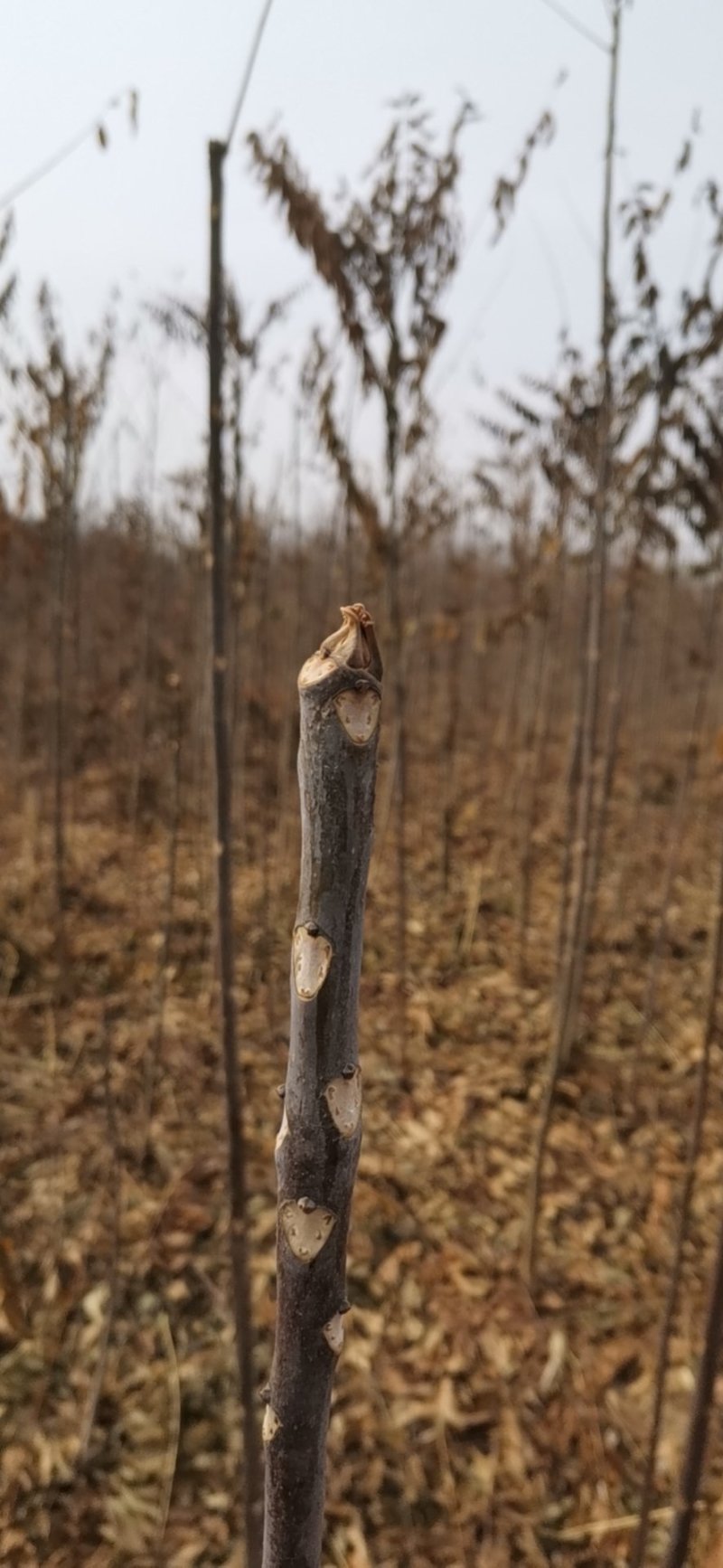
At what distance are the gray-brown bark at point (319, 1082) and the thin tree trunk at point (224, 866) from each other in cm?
51

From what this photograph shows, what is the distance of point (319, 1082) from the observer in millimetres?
608

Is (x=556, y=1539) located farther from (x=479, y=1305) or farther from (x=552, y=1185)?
(x=552, y=1185)

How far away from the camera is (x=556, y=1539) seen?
6.86 ft

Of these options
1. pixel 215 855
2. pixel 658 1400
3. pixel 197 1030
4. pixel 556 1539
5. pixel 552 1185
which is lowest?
pixel 556 1539

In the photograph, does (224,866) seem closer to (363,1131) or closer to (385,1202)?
(363,1131)

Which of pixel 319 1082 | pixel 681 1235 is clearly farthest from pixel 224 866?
pixel 681 1235

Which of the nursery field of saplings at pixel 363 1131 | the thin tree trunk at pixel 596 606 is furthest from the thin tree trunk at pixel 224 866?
the thin tree trunk at pixel 596 606

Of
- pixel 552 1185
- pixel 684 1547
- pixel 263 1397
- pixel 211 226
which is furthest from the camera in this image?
pixel 552 1185

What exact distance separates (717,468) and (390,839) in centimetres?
385

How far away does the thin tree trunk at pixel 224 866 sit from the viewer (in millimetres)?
1033

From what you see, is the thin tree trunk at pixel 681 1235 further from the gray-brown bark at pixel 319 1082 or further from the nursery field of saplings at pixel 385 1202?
the gray-brown bark at pixel 319 1082

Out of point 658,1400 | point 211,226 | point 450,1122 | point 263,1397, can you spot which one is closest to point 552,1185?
point 450,1122

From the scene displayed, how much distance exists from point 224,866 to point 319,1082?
1.91 feet

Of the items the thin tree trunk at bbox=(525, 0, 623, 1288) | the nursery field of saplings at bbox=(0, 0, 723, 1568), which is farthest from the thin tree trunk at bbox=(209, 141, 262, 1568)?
the thin tree trunk at bbox=(525, 0, 623, 1288)
